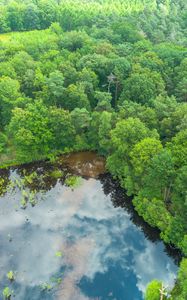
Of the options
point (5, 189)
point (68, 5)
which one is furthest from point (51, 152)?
point (68, 5)

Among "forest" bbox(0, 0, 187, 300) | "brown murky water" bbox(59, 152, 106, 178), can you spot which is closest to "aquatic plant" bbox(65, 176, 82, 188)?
"brown murky water" bbox(59, 152, 106, 178)

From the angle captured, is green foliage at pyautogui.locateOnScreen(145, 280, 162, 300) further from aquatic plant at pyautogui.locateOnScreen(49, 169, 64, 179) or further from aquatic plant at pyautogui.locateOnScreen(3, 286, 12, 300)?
aquatic plant at pyautogui.locateOnScreen(49, 169, 64, 179)

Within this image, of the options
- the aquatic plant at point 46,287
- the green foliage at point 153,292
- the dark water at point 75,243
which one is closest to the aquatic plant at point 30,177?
the dark water at point 75,243

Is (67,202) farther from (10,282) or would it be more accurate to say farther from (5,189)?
(10,282)

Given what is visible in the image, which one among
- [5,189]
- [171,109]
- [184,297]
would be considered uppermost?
[171,109]

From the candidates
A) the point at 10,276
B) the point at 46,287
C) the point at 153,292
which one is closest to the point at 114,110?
the point at 46,287

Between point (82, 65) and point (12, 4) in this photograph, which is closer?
point (82, 65)

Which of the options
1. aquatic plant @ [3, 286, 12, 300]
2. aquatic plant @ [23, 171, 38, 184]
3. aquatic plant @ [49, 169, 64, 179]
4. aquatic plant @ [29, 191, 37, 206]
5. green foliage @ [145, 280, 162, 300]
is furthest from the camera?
aquatic plant @ [49, 169, 64, 179]
